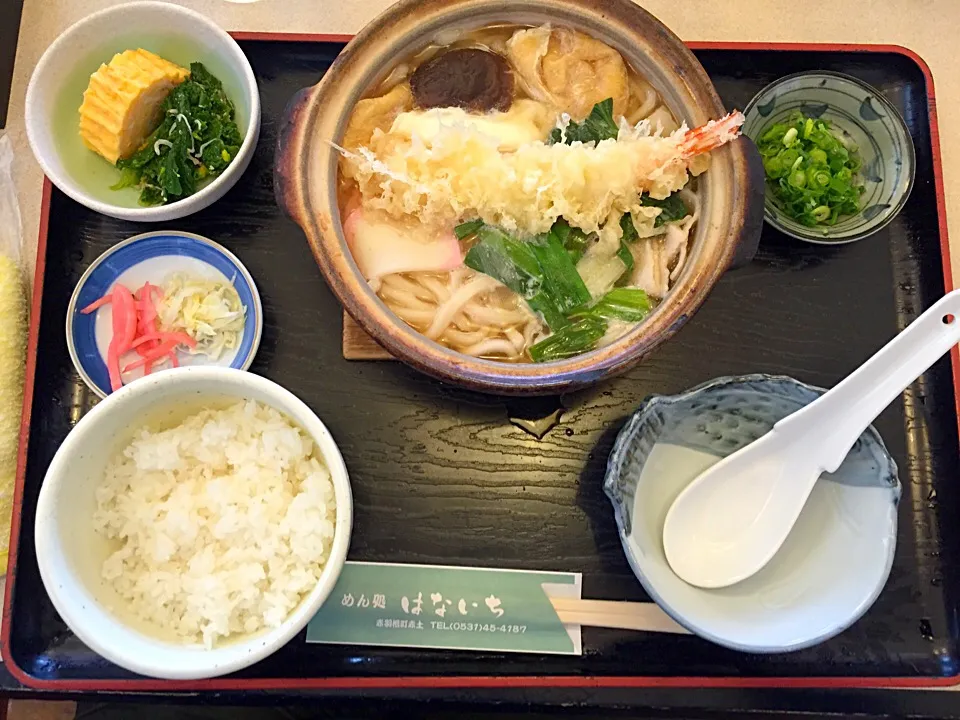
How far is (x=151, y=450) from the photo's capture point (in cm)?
147

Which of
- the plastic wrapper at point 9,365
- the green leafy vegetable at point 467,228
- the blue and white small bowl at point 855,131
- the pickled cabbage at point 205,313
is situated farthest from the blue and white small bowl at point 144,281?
the blue and white small bowl at point 855,131

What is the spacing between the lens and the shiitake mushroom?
160 centimetres

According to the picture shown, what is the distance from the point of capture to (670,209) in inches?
61.3

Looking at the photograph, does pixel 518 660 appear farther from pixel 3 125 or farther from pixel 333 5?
pixel 3 125

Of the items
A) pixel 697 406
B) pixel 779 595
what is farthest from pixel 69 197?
pixel 779 595

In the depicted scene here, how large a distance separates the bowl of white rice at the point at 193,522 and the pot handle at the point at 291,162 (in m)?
0.34

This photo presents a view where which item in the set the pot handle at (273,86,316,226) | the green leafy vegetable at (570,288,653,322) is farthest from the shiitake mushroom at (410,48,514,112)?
the green leafy vegetable at (570,288,653,322)

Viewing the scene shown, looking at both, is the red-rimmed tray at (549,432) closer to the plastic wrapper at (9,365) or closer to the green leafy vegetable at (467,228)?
the plastic wrapper at (9,365)

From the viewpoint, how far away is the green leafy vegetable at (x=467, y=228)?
5.12ft

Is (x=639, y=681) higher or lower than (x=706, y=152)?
lower

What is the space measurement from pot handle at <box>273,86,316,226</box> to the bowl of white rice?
0.34 meters

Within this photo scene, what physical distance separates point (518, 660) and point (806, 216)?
3.84 ft

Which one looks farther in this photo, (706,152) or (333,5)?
(333,5)

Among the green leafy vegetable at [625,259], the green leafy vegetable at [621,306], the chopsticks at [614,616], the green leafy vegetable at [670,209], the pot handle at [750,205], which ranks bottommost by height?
the chopsticks at [614,616]
